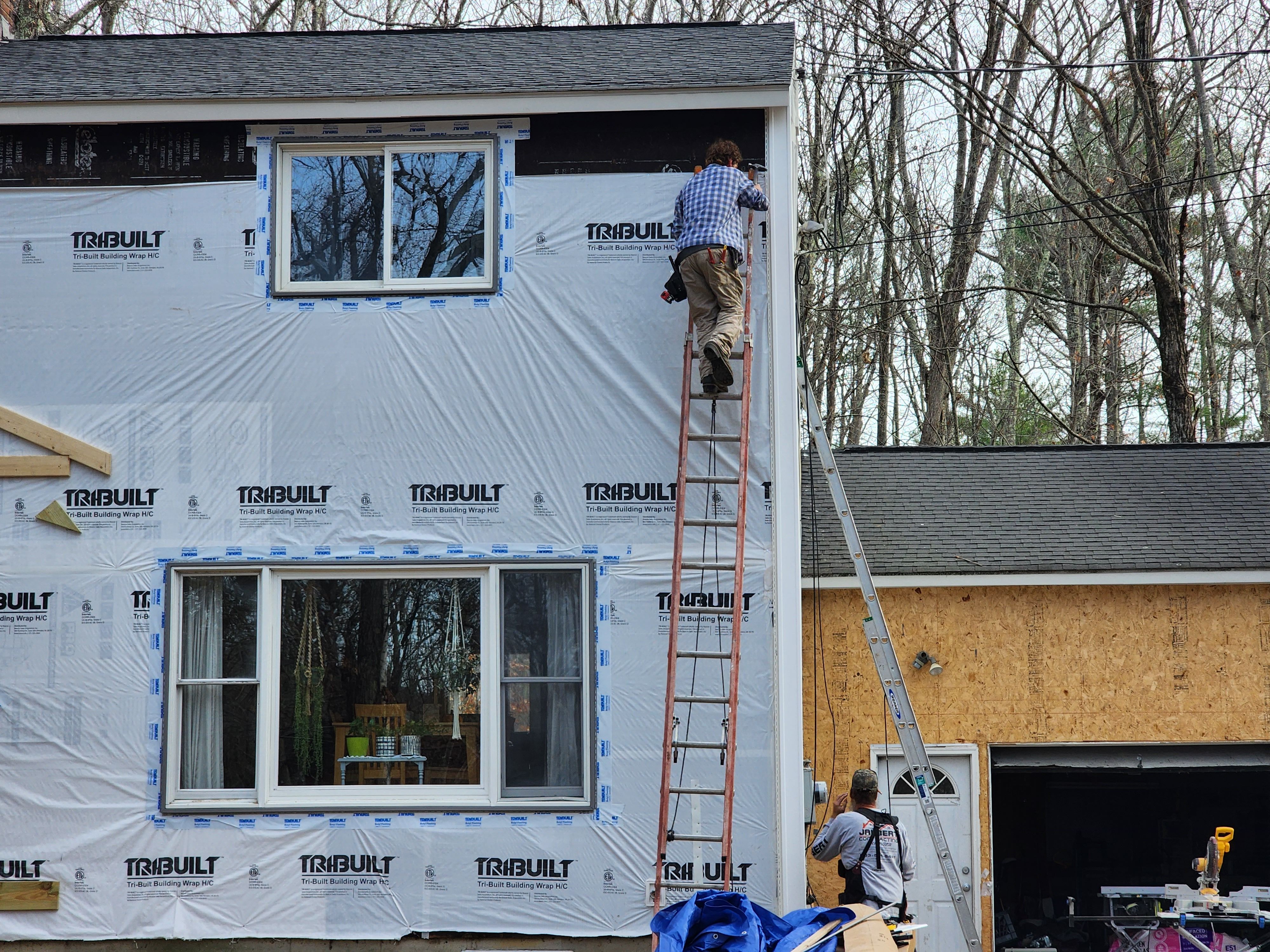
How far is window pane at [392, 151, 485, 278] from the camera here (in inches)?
328

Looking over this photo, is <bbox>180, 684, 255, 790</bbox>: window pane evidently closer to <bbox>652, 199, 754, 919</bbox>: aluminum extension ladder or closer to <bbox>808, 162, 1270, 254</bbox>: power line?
<bbox>652, 199, 754, 919</bbox>: aluminum extension ladder

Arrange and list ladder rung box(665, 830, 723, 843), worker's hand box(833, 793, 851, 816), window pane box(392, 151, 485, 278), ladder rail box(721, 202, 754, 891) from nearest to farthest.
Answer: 1. ladder rail box(721, 202, 754, 891)
2. ladder rung box(665, 830, 723, 843)
3. worker's hand box(833, 793, 851, 816)
4. window pane box(392, 151, 485, 278)

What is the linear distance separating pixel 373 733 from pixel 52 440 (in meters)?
2.88

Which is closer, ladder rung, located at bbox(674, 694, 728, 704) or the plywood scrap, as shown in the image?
ladder rung, located at bbox(674, 694, 728, 704)

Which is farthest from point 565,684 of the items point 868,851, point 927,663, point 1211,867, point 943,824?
point 1211,867

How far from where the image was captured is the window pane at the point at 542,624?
7934 millimetres

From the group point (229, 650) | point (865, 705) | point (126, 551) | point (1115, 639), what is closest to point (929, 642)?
point (865, 705)

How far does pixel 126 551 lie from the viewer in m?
7.98

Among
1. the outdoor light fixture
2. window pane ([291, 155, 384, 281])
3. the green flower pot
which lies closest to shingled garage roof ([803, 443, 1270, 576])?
the outdoor light fixture

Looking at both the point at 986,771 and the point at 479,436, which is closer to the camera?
the point at 479,436

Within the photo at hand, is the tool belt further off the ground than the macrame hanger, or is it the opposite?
the tool belt

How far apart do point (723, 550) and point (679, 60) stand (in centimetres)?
356

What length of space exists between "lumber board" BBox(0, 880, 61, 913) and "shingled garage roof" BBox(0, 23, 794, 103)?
511 cm

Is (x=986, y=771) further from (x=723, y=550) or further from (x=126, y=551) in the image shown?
(x=126, y=551)
